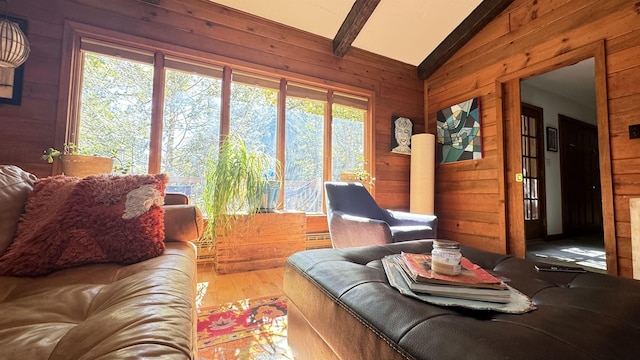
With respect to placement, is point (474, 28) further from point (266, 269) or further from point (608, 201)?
point (266, 269)

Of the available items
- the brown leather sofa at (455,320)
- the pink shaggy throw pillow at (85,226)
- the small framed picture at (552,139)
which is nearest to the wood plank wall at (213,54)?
the pink shaggy throw pillow at (85,226)

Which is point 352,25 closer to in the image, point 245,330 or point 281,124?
point 281,124

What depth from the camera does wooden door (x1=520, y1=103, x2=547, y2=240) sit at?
12.2 ft

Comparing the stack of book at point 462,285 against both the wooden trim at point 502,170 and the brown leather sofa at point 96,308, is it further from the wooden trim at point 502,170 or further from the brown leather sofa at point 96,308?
the wooden trim at point 502,170

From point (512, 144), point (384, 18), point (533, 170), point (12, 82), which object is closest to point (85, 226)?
point (12, 82)

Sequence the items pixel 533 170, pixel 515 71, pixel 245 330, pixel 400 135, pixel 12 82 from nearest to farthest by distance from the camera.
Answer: pixel 245 330
pixel 12 82
pixel 515 71
pixel 400 135
pixel 533 170

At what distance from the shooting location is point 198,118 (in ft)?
8.75

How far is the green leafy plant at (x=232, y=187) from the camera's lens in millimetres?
2213

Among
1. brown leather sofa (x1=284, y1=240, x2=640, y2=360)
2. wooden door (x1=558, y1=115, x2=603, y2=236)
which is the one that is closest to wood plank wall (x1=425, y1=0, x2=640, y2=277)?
brown leather sofa (x1=284, y1=240, x2=640, y2=360)

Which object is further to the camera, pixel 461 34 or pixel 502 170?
pixel 461 34

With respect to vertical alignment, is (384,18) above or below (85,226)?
above

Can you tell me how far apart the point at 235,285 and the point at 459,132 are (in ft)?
10.4

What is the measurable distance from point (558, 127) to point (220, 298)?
17.6 ft

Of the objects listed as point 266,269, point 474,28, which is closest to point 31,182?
point 266,269
